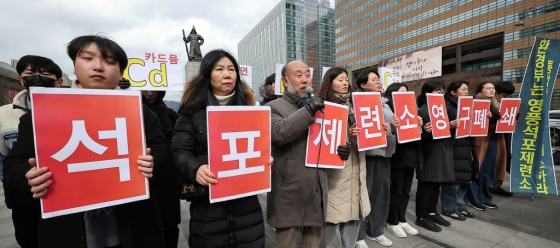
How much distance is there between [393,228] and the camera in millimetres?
3062

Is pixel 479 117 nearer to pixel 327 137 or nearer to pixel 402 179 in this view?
pixel 402 179

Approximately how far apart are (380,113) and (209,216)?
1871 millimetres

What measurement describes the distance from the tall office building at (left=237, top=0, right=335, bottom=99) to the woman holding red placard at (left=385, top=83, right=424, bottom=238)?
66008 millimetres

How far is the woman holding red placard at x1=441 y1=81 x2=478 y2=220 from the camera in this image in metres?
3.31

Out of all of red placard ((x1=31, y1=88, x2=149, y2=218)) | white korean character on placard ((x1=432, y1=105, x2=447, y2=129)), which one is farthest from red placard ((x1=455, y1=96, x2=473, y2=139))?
red placard ((x1=31, y1=88, x2=149, y2=218))

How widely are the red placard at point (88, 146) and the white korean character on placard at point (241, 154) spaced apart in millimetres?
423

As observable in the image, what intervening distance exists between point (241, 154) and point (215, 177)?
20cm

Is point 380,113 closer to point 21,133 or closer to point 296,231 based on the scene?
point 296,231

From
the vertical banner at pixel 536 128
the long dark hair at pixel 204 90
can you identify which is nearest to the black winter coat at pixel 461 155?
the vertical banner at pixel 536 128

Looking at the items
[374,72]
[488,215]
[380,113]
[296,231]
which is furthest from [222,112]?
[488,215]

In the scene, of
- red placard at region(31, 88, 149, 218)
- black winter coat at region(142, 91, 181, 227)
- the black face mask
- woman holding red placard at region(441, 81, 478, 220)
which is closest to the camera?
red placard at region(31, 88, 149, 218)

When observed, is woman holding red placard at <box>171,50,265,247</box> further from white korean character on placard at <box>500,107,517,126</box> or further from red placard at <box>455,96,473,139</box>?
white korean character on placard at <box>500,107,517,126</box>

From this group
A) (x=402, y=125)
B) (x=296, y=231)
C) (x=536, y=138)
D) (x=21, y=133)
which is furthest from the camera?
(x=536, y=138)

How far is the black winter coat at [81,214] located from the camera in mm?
1071
